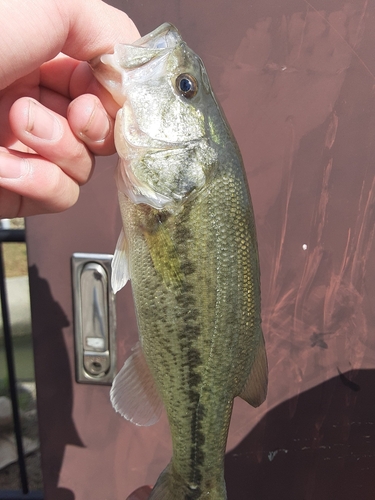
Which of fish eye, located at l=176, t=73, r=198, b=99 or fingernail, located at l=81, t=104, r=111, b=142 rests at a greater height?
fish eye, located at l=176, t=73, r=198, b=99

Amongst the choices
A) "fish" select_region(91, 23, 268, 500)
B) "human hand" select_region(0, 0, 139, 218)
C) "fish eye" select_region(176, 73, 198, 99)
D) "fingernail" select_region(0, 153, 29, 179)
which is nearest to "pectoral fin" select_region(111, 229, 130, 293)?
"fish" select_region(91, 23, 268, 500)

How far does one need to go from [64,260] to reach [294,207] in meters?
0.95

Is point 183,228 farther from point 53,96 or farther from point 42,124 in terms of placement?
point 53,96

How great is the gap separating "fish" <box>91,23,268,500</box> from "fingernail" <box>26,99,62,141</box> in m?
0.16

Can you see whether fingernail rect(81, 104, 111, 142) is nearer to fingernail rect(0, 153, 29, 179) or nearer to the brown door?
fingernail rect(0, 153, 29, 179)

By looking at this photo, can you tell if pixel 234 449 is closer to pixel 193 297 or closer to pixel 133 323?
pixel 133 323

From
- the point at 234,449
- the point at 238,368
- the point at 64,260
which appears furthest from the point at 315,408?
the point at 64,260

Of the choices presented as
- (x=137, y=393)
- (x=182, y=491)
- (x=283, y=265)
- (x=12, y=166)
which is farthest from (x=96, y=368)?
(x=12, y=166)

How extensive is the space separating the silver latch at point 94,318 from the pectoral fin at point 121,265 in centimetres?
48

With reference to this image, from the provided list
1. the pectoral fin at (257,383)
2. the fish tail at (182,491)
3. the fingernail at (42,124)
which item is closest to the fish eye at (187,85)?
the fingernail at (42,124)

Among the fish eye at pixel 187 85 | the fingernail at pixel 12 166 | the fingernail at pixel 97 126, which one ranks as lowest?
the fingernail at pixel 12 166

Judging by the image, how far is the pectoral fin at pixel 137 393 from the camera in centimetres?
131

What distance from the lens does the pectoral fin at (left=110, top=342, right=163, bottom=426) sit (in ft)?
4.30

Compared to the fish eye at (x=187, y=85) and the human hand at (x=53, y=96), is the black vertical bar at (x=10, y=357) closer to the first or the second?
the human hand at (x=53, y=96)
